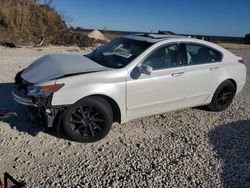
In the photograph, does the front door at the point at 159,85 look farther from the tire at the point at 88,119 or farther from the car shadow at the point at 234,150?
the car shadow at the point at 234,150

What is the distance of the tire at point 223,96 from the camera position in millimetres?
6441

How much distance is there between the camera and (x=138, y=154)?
15.3 feet

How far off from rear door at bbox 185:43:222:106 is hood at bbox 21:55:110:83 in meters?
1.70

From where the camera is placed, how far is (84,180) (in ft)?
12.7

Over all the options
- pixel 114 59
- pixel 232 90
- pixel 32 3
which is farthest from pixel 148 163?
pixel 32 3

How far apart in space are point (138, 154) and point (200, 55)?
2.51 m

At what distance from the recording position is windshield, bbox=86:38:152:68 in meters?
5.31

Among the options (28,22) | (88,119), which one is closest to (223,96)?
(88,119)

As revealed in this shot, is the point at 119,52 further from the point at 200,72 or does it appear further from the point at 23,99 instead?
the point at 23,99

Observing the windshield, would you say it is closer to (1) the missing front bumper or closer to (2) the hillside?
(1) the missing front bumper

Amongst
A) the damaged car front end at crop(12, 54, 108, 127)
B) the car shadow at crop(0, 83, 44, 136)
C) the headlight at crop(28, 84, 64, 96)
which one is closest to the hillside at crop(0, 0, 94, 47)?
the car shadow at crop(0, 83, 44, 136)

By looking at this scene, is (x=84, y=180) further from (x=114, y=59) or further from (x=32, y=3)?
(x=32, y=3)

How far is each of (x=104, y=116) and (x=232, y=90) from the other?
3.18m

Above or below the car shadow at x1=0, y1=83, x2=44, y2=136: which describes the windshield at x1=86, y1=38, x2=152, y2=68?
above
